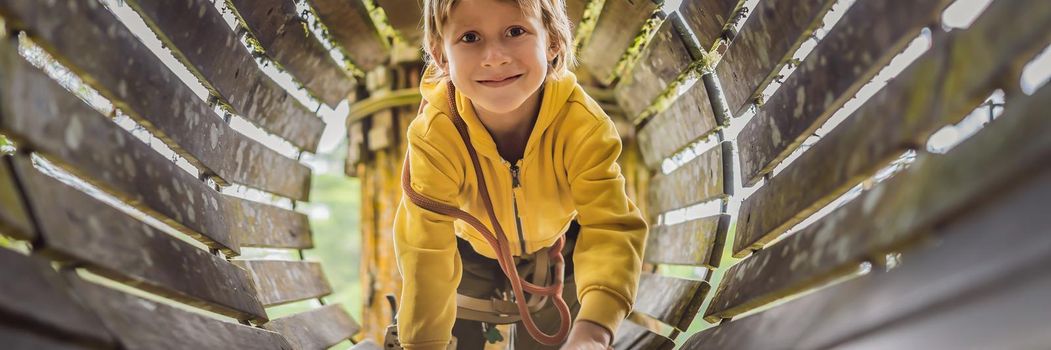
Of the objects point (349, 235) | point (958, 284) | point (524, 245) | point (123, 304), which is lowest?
point (958, 284)

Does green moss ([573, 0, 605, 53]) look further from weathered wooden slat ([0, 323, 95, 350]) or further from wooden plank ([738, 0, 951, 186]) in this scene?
weathered wooden slat ([0, 323, 95, 350])

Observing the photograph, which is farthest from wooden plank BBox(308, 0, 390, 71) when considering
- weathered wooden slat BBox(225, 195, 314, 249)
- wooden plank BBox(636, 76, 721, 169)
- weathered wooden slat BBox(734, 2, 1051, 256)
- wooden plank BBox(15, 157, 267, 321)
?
weathered wooden slat BBox(734, 2, 1051, 256)

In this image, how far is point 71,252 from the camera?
899mm

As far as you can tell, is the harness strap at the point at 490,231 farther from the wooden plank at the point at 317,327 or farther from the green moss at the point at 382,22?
the green moss at the point at 382,22

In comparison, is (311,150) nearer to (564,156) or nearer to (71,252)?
(564,156)

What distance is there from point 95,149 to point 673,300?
4.36 ft

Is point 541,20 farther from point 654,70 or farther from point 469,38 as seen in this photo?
point 654,70

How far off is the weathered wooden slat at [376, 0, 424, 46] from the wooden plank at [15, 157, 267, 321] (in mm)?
1194

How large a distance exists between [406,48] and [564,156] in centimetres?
116

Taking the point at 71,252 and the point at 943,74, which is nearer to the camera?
the point at 943,74

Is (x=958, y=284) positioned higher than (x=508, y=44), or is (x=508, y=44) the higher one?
(x=508, y=44)

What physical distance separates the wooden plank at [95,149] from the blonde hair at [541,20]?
487 millimetres

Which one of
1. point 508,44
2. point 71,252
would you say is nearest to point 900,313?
point 71,252

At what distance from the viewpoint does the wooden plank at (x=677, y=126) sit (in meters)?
1.89
